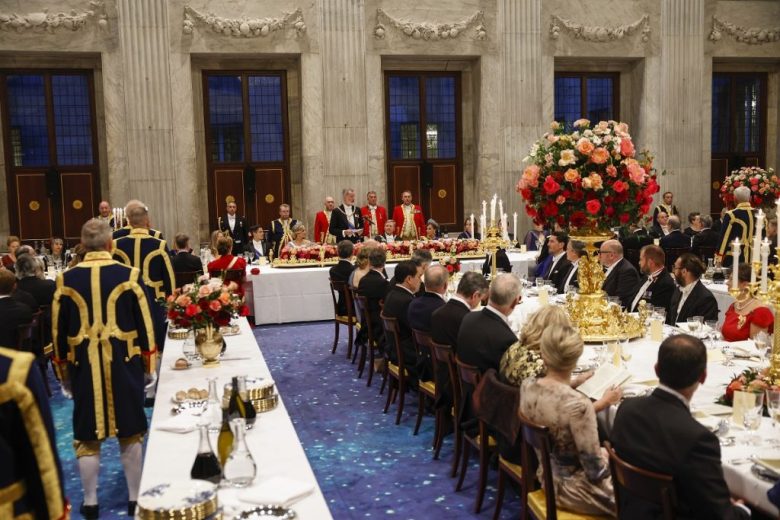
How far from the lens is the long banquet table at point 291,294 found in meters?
10.9

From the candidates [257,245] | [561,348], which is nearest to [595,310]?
[561,348]

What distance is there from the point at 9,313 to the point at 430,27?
10.6 meters

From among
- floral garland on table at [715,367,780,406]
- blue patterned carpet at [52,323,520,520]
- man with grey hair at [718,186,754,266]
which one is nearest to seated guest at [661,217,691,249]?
man with grey hair at [718,186,754,266]

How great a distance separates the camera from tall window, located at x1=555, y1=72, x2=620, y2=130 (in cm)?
1661

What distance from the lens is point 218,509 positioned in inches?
115

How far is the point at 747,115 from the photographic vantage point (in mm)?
17578

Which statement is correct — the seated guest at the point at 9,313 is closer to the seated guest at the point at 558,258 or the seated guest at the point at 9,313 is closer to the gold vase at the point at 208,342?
the gold vase at the point at 208,342

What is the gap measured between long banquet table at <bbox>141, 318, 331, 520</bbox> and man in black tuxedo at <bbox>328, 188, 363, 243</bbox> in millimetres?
7598

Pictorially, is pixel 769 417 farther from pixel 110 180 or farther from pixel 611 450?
pixel 110 180

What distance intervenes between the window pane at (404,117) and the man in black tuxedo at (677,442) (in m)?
13.1

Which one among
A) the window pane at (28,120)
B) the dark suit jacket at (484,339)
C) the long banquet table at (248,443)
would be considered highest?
the window pane at (28,120)

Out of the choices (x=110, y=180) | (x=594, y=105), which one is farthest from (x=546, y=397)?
(x=594, y=105)

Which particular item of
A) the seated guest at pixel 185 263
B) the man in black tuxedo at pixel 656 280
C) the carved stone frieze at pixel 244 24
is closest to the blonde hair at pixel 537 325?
the man in black tuxedo at pixel 656 280

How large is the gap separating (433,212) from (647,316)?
10258mm
